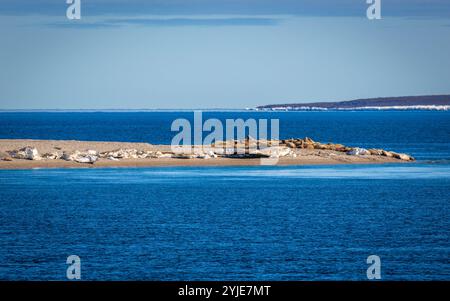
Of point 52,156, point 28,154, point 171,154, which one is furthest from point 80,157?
point 171,154

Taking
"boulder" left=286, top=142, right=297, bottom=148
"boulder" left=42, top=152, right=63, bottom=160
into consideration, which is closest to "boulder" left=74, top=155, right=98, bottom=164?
"boulder" left=42, top=152, right=63, bottom=160

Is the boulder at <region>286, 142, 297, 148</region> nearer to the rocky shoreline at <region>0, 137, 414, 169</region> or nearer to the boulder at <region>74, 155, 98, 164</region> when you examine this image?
the rocky shoreline at <region>0, 137, 414, 169</region>

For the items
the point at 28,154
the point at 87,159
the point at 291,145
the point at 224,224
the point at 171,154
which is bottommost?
the point at 224,224

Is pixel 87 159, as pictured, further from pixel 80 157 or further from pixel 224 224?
pixel 224 224

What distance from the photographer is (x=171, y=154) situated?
69250 millimetres

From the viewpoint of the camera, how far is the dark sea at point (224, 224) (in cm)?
2862

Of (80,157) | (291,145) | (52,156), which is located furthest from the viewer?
(291,145)

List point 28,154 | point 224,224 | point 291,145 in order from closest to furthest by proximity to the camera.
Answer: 1. point 224,224
2. point 28,154
3. point 291,145

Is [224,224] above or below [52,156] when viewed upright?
below

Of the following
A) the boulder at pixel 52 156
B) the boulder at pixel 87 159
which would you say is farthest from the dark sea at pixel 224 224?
the boulder at pixel 52 156

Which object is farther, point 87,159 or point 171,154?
point 171,154

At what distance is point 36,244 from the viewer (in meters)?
33.0

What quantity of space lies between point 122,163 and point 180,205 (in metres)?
23.0

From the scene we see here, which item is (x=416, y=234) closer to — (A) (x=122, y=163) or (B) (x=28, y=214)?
(B) (x=28, y=214)
